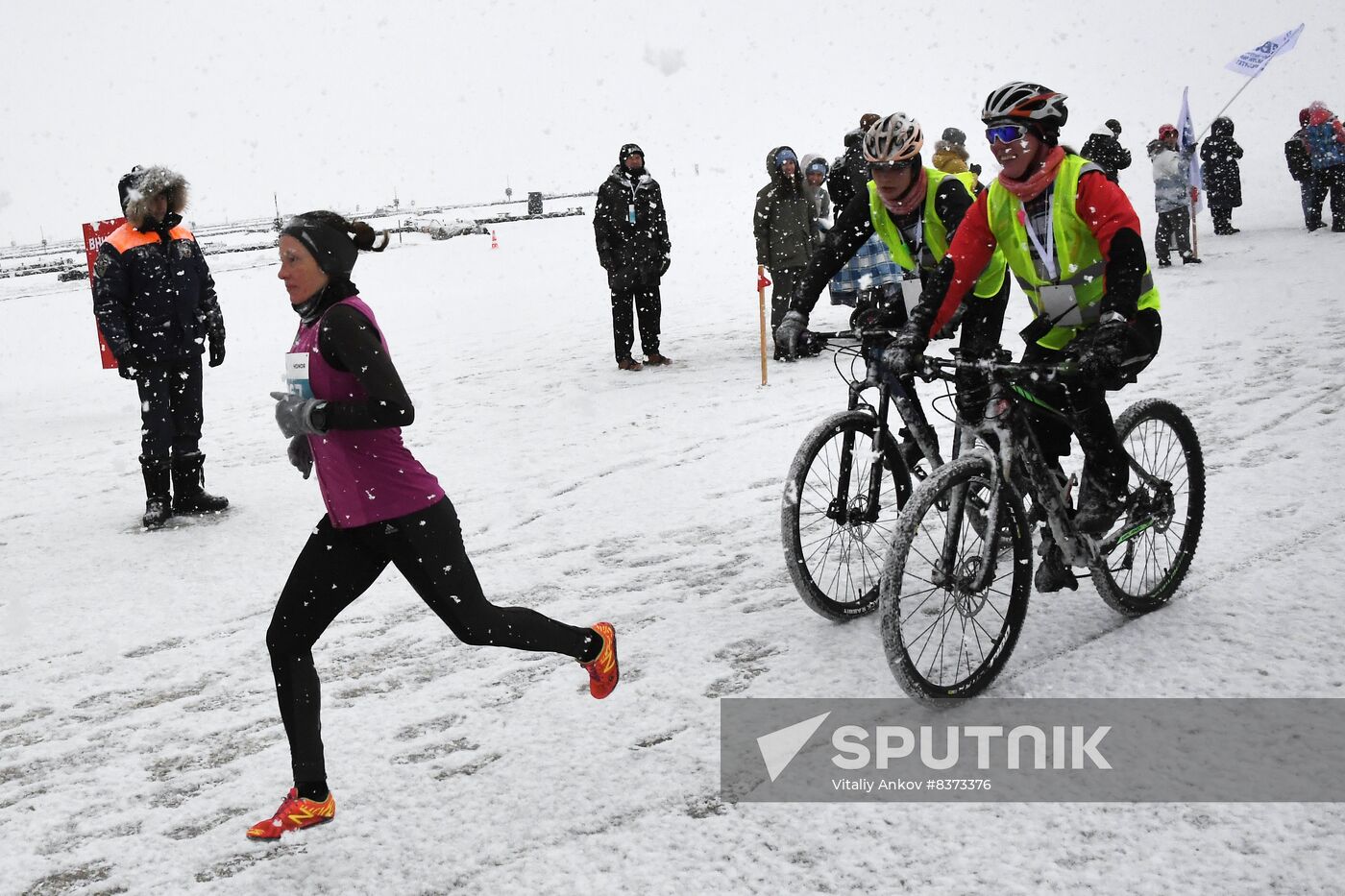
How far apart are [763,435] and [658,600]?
321 cm

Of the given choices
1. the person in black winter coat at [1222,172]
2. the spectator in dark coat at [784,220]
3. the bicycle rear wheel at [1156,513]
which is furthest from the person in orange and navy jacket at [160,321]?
the person in black winter coat at [1222,172]

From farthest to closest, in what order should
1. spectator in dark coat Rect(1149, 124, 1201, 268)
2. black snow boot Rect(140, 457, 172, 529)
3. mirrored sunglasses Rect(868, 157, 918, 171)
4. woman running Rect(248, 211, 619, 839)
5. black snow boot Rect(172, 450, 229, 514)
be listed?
spectator in dark coat Rect(1149, 124, 1201, 268) → black snow boot Rect(172, 450, 229, 514) → black snow boot Rect(140, 457, 172, 529) → mirrored sunglasses Rect(868, 157, 918, 171) → woman running Rect(248, 211, 619, 839)

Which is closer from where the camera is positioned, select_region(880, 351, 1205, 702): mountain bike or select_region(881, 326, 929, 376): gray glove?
select_region(880, 351, 1205, 702): mountain bike

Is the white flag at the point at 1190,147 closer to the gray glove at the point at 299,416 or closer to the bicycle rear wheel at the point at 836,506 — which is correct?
the bicycle rear wheel at the point at 836,506

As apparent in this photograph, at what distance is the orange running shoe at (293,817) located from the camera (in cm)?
326

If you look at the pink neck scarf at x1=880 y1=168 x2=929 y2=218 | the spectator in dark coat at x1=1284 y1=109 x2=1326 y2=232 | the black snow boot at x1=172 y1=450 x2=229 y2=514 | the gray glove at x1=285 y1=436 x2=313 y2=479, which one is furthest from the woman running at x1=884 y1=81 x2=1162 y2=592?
the spectator in dark coat at x1=1284 y1=109 x2=1326 y2=232

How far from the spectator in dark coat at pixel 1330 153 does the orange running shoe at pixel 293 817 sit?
1803cm

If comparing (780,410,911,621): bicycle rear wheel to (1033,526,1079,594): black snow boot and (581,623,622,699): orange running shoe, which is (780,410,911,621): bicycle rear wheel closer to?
(1033,526,1079,594): black snow boot

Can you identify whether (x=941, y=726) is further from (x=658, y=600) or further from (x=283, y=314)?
(x=283, y=314)

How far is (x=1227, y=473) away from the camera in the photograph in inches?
236

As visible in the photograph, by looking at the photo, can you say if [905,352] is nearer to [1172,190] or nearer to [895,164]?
[895,164]

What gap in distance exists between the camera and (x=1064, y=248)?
12.5 feet

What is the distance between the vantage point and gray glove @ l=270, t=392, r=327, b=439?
303cm

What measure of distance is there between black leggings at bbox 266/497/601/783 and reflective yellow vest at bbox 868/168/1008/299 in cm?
250
